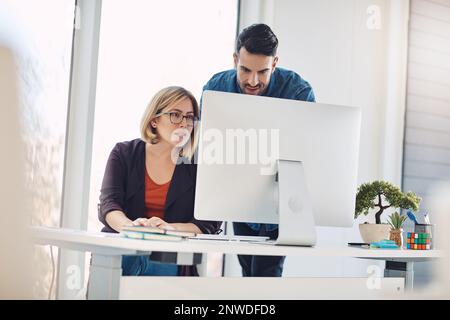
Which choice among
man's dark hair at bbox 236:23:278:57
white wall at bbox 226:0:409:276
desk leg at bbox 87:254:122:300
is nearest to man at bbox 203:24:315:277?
man's dark hair at bbox 236:23:278:57

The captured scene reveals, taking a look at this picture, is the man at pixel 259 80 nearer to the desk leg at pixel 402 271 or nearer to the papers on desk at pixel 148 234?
the desk leg at pixel 402 271

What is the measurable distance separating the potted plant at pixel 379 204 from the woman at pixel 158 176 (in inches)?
27.7

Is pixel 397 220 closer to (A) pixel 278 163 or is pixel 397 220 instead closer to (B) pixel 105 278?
(A) pixel 278 163

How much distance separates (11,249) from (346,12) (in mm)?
2889

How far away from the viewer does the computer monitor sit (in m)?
1.97

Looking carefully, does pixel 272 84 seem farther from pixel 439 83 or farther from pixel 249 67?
pixel 439 83

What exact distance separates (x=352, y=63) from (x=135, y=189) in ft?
6.04

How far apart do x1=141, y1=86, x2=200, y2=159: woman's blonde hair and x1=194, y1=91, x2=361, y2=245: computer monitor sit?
2.99 ft

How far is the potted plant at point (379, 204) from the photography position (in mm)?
2320

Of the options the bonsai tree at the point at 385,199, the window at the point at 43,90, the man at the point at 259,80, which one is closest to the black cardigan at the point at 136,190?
the window at the point at 43,90

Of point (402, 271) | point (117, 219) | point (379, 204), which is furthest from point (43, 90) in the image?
point (402, 271)

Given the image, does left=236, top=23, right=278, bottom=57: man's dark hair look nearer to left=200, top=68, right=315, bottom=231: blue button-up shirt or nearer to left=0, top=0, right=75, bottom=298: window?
left=200, top=68, right=315, bottom=231: blue button-up shirt

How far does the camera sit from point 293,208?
2.01 meters

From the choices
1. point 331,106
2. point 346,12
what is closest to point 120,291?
point 331,106
